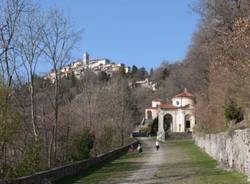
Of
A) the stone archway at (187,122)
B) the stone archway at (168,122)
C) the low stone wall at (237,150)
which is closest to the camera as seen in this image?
the low stone wall at (237,150)

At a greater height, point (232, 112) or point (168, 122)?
point (168, 122)

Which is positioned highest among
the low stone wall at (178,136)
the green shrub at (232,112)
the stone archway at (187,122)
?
the stone archway at (187,122)

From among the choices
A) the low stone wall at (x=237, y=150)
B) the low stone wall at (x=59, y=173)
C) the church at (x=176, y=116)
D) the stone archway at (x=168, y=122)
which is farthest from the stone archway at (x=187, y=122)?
the low stone wall at (x=237, y=150)

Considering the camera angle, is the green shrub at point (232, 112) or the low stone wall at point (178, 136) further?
the low stone wall at point (178, 136)

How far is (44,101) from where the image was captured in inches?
1357

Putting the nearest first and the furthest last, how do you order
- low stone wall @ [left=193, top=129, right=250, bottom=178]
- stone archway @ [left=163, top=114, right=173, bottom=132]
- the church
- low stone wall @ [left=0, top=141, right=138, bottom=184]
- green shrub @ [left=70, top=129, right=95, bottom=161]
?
low stone wall @ [left=0, top=141, right=138, bottom=184], low stone wall @ [left=193, top=129, right=250, bottom=178], green shrub @ [left=70, top=129, right=95, bottom=161], the church, stone archway @ [left=163, top=114, right=173, bottom=132]

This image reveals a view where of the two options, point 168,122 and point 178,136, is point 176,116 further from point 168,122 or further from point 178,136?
point 178,136

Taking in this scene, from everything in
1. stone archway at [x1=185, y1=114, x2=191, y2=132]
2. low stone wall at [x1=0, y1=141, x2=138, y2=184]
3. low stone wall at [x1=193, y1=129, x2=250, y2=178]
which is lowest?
low stone wall at [x1=0, y1=141, x2=138, y2=184]

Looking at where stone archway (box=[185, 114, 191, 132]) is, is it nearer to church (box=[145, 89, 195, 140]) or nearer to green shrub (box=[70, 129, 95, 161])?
church (box=[145, 89, 195, 140])

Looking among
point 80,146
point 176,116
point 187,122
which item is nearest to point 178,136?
point 176,116

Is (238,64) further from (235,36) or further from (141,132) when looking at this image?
(141,132)

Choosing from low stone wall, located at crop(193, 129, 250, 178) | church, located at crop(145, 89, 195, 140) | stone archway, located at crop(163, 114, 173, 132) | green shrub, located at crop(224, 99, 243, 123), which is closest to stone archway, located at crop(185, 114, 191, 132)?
church, located at crop(145, 89, 195, 140)

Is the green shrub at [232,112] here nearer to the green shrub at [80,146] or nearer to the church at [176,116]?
the green shrub at [80,146]

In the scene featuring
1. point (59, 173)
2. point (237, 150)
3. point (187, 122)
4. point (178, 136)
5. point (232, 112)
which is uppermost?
point (187, 122)
